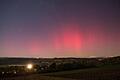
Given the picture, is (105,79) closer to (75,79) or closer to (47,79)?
(75,79)

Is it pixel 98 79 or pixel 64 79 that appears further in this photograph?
pixel 64 79

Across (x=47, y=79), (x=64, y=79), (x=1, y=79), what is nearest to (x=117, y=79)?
(x=64, y=79)

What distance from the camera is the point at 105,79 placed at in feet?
125

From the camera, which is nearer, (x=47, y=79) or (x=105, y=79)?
(x=105, y=79)

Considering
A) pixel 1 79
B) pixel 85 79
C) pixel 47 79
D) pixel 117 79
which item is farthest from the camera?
pixel 1 79

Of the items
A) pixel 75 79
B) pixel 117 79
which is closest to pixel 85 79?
pixel 75 79

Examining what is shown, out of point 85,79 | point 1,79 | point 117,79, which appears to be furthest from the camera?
point 1,79

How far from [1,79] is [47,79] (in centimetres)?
942

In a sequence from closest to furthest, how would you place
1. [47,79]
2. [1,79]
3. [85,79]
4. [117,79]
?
[117,79] → [85,79] → [47,79] → [1,79]

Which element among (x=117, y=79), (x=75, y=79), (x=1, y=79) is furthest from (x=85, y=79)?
(x=1, y=79)

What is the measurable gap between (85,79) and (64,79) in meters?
3.24

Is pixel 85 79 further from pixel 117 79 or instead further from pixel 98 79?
pixel 117 79

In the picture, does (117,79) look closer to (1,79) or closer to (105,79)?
(105,79)

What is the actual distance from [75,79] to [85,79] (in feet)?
5.00
